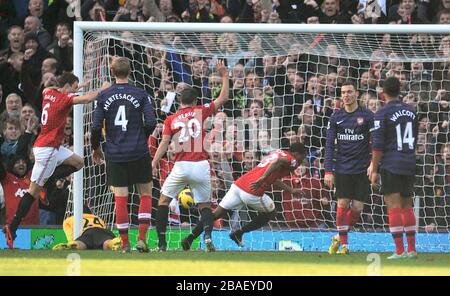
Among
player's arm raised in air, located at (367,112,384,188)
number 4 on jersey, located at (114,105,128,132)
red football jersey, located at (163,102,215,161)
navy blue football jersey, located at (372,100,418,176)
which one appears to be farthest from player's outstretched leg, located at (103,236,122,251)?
navy blue football jersey, located at (372,100,418,176)

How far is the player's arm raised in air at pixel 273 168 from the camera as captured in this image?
14.7m

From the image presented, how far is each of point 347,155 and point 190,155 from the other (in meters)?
1.78

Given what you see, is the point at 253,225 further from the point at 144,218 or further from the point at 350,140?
the point at 144,218

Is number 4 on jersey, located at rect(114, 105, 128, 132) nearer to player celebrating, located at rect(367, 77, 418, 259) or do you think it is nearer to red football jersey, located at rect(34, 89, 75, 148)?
red football jersey, located at rect(34, 89, 75, 148)

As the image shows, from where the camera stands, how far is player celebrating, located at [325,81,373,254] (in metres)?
14.4

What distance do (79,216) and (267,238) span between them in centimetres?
242

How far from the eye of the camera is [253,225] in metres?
15.3

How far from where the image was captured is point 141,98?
13.6 metres

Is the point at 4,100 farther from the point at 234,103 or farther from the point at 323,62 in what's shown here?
the point at 323,62

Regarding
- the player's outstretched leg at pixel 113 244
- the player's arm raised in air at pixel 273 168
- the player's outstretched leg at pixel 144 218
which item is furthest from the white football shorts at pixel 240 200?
the player's outstretched leg at pixel 144 218

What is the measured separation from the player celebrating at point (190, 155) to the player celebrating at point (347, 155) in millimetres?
1334

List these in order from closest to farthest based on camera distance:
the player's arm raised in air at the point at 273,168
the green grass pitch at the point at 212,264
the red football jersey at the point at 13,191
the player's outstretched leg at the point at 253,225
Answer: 1. the green grass pitch at the point at 212,264
2. the player's arm raised in air at the point at 273,168
3. the player's outstretched leg at the point at 253,225
4. the red football jersey at the point at 13,191

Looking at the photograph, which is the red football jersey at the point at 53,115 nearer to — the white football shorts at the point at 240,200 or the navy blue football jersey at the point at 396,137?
the white football shorts at the point at 240,200

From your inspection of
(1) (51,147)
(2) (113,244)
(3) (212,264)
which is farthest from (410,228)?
(1) (51,147)
